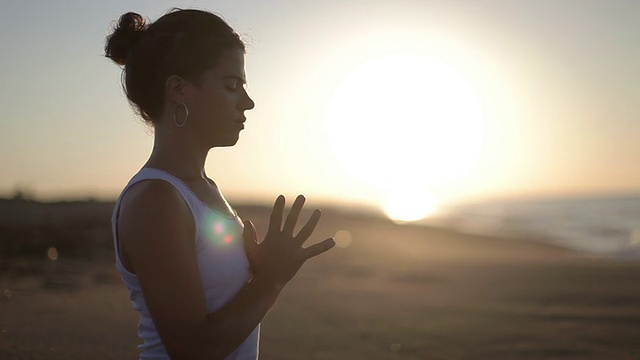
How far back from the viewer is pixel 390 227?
117 feet

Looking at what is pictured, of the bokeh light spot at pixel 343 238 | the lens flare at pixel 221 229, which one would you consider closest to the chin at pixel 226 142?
the lens flare at pixel 221 229

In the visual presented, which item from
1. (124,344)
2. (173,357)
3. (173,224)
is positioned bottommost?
(124,344)

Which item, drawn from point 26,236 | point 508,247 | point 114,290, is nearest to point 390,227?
point 508,247

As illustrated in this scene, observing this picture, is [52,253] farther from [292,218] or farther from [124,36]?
[292,218]

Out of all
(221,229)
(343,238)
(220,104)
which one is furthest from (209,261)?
(343,238)

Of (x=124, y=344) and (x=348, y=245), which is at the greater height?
(x=348, y=245)

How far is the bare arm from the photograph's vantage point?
1.79 m

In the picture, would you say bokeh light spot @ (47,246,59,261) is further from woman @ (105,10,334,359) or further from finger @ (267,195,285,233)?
finger @ (267,195,285,233)

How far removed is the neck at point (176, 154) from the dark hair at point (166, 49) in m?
0.08

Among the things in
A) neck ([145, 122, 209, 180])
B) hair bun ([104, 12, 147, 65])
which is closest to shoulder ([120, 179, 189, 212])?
neck ([145, 122, 209, 180])

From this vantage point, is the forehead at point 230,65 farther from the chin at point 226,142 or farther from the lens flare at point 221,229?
the lens flare at point 221,229

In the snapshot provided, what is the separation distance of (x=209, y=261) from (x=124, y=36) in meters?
0.70

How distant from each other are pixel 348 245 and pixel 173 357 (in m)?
21.2

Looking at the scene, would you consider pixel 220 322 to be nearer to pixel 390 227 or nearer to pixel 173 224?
pixel 173 224
